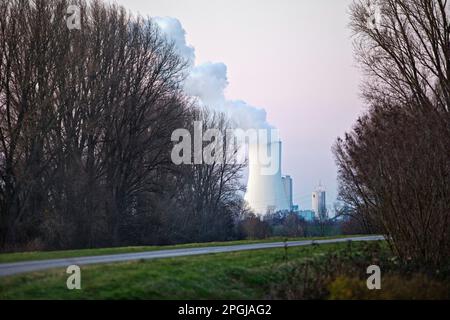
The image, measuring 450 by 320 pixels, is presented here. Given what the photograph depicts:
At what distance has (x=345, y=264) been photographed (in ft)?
55.1

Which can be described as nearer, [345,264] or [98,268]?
[98,268]

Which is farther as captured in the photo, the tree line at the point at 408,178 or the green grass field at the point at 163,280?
the tree line at the point at 408,178

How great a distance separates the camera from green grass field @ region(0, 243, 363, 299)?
11.7m

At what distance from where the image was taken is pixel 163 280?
1310 centimetres

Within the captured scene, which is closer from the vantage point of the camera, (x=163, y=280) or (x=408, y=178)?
(x=163, y=280)

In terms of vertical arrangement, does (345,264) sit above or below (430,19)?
below

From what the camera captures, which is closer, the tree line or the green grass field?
the green grass field

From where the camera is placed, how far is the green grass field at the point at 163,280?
11.7 meters

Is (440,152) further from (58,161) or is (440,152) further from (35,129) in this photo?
(58,161)
